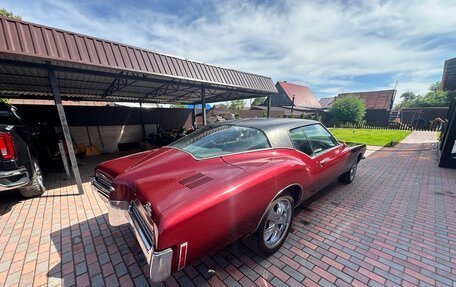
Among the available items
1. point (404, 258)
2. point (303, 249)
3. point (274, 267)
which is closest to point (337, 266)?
point (303, 249)

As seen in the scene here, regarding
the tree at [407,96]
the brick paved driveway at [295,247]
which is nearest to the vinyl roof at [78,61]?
the brick paved driveway at [295,247]

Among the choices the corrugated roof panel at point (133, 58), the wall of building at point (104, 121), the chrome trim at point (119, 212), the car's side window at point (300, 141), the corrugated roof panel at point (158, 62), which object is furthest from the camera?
the wall of building at point (104, 121)

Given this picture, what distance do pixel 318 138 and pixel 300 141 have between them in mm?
667

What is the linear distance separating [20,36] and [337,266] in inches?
209

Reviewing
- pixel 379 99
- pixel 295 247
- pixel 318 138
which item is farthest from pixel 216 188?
pixel 379 99

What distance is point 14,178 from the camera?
2863mm

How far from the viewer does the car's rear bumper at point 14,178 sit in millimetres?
2740

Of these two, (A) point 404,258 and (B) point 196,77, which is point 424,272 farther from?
(B) point 196,77

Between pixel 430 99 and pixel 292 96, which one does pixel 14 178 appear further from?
pixel 430 99

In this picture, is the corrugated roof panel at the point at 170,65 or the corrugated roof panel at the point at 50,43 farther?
the corrugated roof panel at the point at 170,65

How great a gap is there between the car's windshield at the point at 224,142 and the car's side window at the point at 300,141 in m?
0.50

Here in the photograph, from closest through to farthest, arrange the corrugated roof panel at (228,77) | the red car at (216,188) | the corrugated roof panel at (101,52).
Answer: the red car at (216,188)
the corrugated roof panel at (101,52)
the corrugated roof panel at (228,77)

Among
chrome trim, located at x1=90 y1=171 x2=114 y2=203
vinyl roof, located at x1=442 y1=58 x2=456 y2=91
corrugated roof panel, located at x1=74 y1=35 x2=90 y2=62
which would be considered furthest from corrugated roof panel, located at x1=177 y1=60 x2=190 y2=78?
vinyl roof, located at x1=442 y1=58 x2=456 y2=91

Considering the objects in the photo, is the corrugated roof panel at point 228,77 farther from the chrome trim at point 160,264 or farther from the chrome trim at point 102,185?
the chrome trim at point 160,264
